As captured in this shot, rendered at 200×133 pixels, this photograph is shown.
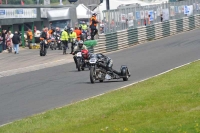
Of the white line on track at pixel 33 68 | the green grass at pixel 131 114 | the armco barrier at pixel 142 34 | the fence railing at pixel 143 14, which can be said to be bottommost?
the white line on track at pixel 33 68

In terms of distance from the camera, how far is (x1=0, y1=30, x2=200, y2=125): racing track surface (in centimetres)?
1367

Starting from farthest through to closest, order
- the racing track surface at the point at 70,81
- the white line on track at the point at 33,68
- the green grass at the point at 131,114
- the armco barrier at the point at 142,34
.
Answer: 1. the armco barrier at the point at 142,34
2. the white line on track at the point at 33,68
3. the racing track surface at the point at 70,81
4. the green grass at the point at 131,114

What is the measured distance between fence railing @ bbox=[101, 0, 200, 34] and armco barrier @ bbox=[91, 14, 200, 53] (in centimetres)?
33

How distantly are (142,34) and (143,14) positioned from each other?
151 cm

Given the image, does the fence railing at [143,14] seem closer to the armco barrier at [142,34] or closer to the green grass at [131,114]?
the armco barrier at [142,34]

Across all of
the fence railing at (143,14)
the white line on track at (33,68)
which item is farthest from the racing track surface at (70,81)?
the fence railing at (143,14)

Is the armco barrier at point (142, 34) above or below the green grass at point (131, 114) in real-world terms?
above

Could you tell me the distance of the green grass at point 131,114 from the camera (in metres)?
8.43

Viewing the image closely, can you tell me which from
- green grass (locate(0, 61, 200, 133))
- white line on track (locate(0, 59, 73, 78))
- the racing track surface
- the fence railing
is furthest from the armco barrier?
green grass (locate(0, 61, 200, 133))

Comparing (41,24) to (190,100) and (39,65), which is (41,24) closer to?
(39,65)

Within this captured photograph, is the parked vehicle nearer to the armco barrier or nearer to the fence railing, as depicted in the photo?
the armco barrier

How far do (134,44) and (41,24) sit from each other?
18.2 m

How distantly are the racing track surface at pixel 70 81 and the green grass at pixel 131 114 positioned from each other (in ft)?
4.02

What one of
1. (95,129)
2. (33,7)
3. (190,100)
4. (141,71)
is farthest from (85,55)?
(33,7)
